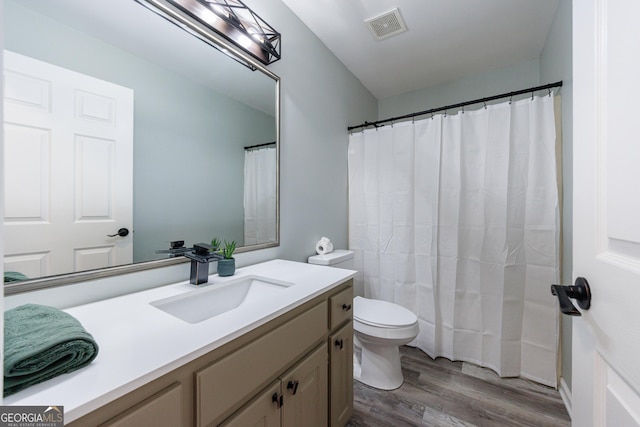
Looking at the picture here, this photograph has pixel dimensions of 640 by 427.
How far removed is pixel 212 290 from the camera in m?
1.09

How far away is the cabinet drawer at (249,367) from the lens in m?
0.64

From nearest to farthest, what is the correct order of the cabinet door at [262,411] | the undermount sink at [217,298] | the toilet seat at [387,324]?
the cabinet door at [262,411], the undermount sink at [217,298], the toilet seat at [387,324]

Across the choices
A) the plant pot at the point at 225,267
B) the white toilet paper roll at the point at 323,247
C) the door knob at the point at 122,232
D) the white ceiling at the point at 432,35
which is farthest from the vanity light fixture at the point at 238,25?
the white toilet paper roll at the point at 323,247

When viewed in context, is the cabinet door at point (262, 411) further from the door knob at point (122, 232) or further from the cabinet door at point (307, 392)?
the door knob at point (122, 232)

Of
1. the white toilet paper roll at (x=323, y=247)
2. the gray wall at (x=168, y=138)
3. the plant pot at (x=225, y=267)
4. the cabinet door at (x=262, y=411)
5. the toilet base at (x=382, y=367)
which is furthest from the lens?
the white toilet paper roll at (x=323, y=247)

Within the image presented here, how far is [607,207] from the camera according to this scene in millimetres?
515

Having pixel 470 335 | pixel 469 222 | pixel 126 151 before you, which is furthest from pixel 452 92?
pixel 126 151

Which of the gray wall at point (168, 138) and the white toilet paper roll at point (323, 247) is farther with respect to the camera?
the white toilet paper roll at point (323, 247)

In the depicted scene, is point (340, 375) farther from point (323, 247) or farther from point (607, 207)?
point (607, 207)

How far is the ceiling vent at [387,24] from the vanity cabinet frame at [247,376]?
70.8 inches

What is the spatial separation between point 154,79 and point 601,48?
1.43 m

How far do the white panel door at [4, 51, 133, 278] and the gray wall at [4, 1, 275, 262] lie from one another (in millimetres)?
42

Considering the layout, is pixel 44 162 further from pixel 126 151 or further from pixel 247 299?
pixel 247 299

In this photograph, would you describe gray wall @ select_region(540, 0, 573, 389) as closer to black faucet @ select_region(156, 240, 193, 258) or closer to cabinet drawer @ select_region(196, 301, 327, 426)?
cabinet drawer @ select_region(196, 301, 327, 426)
